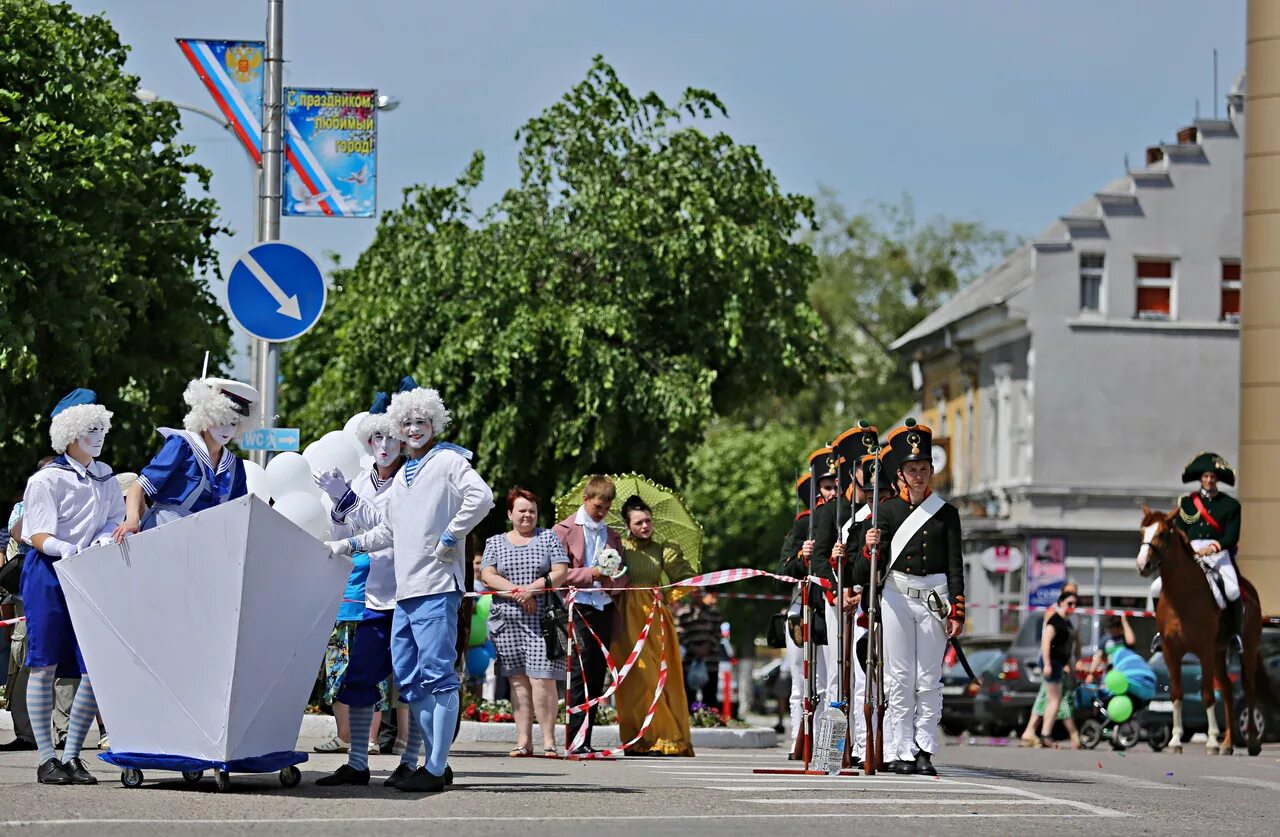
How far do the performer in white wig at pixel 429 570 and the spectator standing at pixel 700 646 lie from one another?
1530cm

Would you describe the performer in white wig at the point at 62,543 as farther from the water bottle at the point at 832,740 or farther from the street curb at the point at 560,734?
the street curb at the point at 560,734

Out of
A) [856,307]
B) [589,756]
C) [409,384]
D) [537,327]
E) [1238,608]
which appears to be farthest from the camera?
[856,307]

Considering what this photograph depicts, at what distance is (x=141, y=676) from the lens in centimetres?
1058

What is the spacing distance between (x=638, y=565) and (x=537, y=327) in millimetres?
15100

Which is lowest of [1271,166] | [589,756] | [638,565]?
[589,756]

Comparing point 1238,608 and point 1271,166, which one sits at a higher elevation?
point 1271,166

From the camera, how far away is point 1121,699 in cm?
2455

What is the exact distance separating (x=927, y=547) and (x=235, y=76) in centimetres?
716

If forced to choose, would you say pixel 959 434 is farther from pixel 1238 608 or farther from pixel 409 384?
pixel 409 384

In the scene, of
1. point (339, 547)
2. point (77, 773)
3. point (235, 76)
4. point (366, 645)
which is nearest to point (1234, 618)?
point (235, 76)

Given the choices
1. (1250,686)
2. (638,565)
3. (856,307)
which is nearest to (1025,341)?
(856,307)

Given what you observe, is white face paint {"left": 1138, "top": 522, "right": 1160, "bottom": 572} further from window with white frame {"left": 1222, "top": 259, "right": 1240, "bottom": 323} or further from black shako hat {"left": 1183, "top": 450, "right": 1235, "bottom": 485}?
window with white frame {"left": 1222, "top": 259, "right": 1240, "bottom": 323}

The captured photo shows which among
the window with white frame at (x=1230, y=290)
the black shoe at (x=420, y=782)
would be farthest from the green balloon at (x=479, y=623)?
the window with white frame at (x=1230, y=290)

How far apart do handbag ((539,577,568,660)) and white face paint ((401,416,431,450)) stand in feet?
14.6
